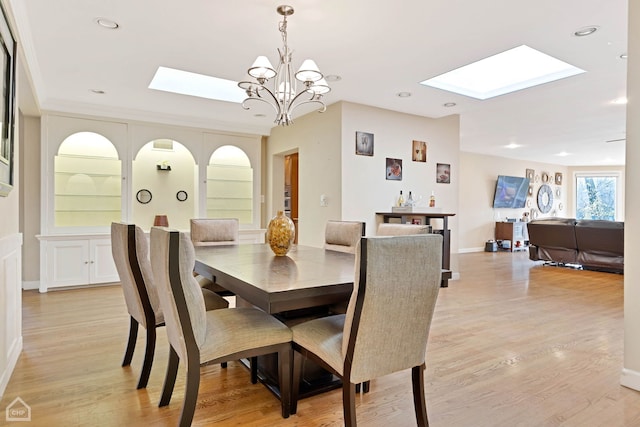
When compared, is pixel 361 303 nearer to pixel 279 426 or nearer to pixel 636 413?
pixel 279 426

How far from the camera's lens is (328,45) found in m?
3.10

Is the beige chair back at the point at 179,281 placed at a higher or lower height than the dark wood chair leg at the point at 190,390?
higher

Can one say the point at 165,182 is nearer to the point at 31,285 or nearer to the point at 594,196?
the point at 31,285

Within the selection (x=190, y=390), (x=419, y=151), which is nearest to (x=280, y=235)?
(x=190, y=390)

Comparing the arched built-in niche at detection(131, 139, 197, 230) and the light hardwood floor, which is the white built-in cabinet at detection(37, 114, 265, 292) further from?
the light hardwood floor

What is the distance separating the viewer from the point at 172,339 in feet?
6.04

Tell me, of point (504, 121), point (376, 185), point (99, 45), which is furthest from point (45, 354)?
point (504, 121)

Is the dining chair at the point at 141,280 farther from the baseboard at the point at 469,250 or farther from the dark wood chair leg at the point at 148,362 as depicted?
the baseboard at the point at 469,250

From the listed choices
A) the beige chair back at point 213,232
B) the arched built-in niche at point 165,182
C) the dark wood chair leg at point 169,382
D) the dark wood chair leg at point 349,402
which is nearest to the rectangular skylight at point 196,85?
the arched built-in niche at point 165,182

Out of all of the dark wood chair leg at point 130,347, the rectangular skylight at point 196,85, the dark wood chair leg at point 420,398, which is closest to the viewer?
the dark wood chair leg at point 420,398

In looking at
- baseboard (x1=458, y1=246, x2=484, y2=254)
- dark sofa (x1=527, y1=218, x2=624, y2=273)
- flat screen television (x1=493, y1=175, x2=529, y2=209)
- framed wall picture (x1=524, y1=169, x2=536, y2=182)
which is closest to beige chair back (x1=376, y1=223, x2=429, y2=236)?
dark sofa (x1=527, y1=218, x2=624, y2=273)

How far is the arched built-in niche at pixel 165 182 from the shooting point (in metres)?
5.51

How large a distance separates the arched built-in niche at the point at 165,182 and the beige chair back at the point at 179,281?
13.7 ft

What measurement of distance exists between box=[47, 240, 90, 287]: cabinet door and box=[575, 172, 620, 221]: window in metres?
13.3
